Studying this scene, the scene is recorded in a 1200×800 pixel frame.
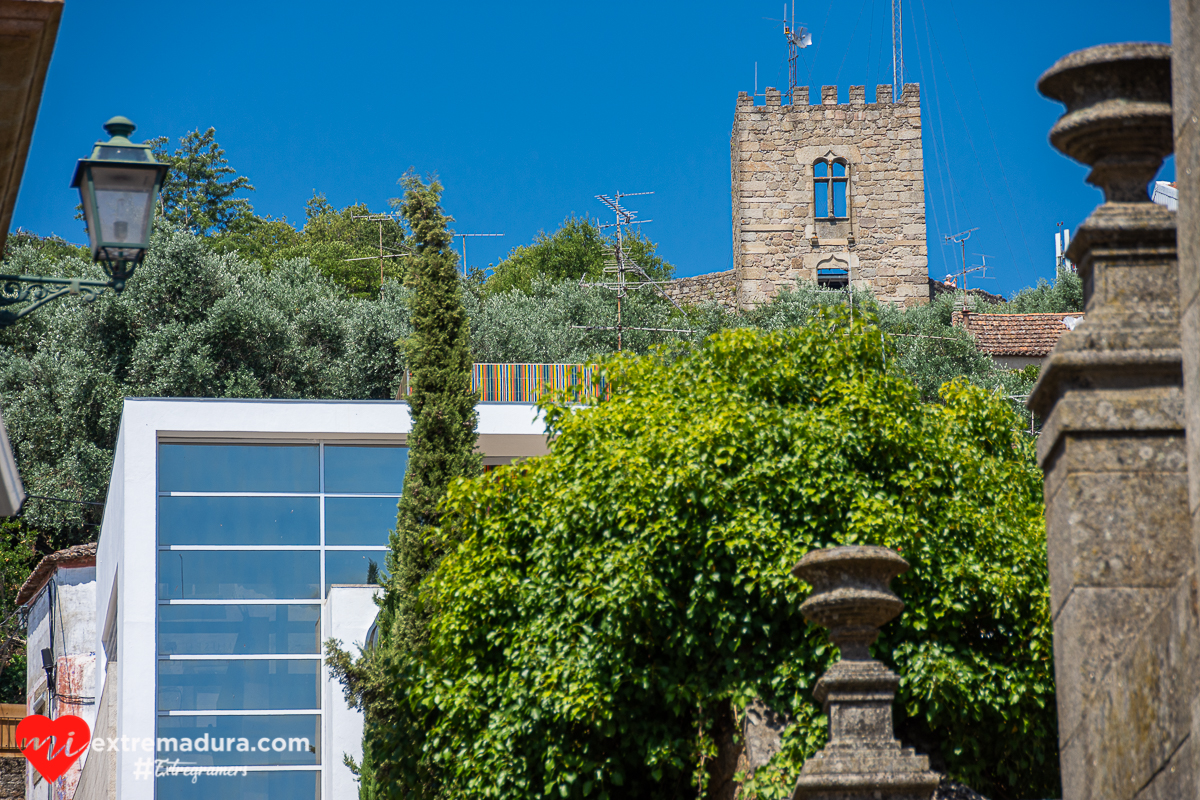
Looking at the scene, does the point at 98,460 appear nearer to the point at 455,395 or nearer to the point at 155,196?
the point at 455,395

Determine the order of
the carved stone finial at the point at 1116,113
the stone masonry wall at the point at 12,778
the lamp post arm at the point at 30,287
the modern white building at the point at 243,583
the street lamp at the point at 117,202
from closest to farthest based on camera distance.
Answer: the carved stone finial at the point at 1116,113, the lamp post arm at the point at 30,287, the street lamp at the point at 117,202, the modern white building at the point at 243,583, the stone masonry wall at the point at 12,778

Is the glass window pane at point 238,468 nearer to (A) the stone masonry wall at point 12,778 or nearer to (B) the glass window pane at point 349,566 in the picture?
(B) the glass window pane at point 349,566

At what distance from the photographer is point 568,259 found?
5675 cm

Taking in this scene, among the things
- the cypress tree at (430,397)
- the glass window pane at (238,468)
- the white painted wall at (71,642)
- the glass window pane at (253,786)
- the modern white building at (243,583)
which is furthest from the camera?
the white painted wall at (71,642)

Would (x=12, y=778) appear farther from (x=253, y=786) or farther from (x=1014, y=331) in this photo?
(x=1014, y=331)

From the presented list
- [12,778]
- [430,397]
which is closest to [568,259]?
[12,778]

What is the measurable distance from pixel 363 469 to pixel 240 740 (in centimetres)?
458

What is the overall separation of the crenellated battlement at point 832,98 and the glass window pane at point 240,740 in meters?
37.6

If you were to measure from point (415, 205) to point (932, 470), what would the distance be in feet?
28.3

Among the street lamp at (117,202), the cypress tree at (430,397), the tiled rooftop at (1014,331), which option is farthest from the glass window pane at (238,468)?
the tiled rooftop at (1014,331)

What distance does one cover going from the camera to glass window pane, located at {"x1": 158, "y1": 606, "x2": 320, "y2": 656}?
69.3 feet

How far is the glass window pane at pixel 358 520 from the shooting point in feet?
72.9

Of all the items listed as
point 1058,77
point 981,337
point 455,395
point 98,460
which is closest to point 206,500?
point 455,395

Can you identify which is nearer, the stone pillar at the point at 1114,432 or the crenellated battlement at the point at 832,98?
the stone pillar at the point at 1114,432
